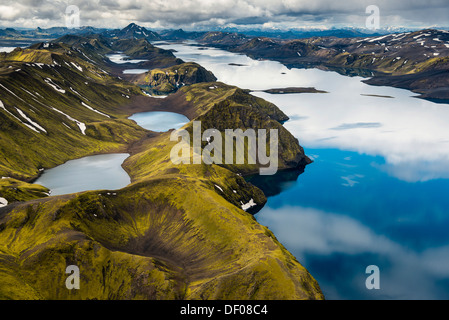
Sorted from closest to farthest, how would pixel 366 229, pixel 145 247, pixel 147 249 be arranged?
1. pixel 147 249
2. pixel 145 247
3. pixel 366 229

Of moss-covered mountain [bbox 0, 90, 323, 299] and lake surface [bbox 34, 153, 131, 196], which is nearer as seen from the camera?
moss-covered mountain [bbox 0, 90, 323, 299]

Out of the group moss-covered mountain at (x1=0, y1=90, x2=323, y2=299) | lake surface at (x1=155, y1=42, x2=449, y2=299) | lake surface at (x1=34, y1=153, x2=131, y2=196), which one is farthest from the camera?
lake surface at (x1=34, y1=153, x2=131, y2=196)

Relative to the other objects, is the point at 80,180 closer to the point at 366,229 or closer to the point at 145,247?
the point at 145,247

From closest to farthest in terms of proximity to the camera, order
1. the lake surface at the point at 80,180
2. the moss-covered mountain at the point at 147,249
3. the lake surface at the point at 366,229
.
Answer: the moss-covered mountain at the point at 147,249
the lake surface at the point at 366,229
the lake surface at the point at 80,180

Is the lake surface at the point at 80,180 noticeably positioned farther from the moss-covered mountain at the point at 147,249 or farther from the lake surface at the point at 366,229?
the lake surface at the point at 366,229

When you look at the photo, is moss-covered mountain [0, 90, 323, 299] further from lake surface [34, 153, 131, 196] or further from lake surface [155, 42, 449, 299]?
lake surface [34, 153, 131, 196]

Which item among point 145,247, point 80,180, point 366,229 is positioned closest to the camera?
point 145,247

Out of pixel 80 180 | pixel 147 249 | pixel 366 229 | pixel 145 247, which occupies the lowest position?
pixel 147 249

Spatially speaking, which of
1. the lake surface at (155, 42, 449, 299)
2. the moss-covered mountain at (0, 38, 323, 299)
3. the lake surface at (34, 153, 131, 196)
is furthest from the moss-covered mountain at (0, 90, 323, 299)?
the lake surface at (34, 153, 131, 196)

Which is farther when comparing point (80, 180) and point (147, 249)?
point (80, 180)

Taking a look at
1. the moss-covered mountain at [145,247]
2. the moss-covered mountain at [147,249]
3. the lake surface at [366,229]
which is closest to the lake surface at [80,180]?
the moss-covered mountain at [145,247]

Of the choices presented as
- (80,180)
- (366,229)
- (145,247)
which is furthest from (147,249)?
(80,180)

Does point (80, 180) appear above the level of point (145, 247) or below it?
above

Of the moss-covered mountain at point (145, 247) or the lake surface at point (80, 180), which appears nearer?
the moss-covered mountain at point (145, 247)
